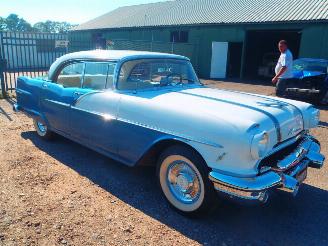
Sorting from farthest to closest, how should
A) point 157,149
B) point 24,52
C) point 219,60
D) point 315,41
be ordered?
1. point 219,60
2. point 24,52
3. point 315,41
4. point 157,149

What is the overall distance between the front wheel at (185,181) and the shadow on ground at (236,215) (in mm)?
149

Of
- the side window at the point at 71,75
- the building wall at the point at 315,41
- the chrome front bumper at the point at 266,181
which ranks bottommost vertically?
the chrome front bumper at the point at 266,181

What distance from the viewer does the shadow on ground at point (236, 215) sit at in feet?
10.0

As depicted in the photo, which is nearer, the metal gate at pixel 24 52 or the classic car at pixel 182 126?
the classic car at pixel 182 126

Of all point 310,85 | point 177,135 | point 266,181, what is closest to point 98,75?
point 177,135

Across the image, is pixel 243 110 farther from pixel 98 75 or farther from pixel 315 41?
pixel 315 41

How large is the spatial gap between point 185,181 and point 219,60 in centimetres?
1580

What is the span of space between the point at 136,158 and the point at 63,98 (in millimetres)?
1684

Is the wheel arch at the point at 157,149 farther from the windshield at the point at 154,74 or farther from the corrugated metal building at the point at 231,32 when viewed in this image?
the corrugated metal building at the point at 231,32

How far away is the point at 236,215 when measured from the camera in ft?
11.2

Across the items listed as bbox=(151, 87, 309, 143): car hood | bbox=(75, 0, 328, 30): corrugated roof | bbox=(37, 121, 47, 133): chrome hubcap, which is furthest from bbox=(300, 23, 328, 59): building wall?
bbox=(37, 121, 47, 133): chrome hubcap

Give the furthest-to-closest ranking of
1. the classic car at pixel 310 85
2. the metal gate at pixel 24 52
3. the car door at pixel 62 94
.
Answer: the metal gate at pixel 24 52 < the classic car at pixel 310 85 < the car door at pixel 62 94

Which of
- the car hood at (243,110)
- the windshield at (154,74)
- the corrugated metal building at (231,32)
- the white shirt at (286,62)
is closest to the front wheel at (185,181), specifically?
the car hood at (243,110)

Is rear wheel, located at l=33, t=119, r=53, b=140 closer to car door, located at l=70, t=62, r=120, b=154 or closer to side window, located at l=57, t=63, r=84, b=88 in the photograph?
side window, located at l=57, t=63, r=84, b=88
